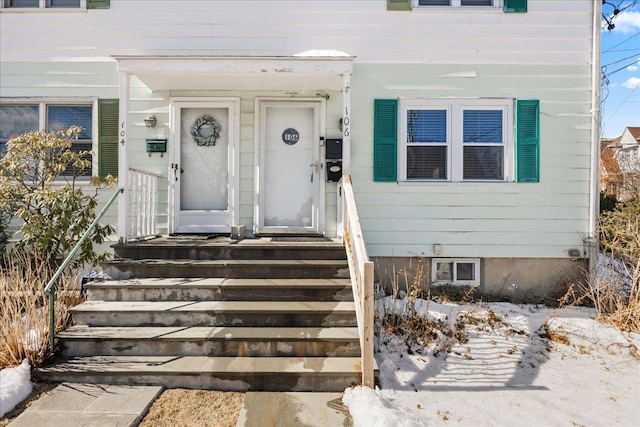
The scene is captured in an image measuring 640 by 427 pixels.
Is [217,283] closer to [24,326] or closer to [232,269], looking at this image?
[232,269]

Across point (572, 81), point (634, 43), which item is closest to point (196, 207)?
point (572, 81)

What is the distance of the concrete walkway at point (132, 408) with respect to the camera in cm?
268

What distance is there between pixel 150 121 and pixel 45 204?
5.76 feet

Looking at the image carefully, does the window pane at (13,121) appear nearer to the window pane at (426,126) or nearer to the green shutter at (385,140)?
the green shutter at (385,140)

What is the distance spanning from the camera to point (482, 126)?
215 inches

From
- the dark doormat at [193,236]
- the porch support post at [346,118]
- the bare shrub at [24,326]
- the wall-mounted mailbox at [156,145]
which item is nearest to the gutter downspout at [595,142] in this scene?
the porch support post at [346,118]

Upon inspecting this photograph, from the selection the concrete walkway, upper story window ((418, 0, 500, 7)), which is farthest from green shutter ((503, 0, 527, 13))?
the concrete walkway

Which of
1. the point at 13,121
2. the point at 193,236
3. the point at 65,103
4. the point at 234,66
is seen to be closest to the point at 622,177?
the point at 234,66

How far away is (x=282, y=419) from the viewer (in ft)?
9.00

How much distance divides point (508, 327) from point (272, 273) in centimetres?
281

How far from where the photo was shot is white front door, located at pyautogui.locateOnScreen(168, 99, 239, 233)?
5520mm

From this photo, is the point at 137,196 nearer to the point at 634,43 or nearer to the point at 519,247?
the point at 519,247

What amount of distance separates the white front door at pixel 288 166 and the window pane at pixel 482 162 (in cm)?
227

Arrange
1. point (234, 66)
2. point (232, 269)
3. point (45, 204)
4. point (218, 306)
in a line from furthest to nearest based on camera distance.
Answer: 1. point (234, 66)
2. point (45, 204)
3. point (232, 269)
4. point (218, 306)
